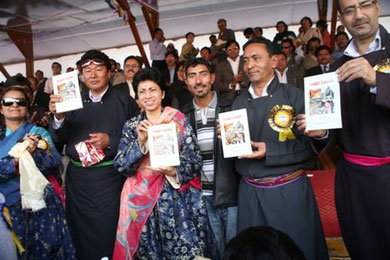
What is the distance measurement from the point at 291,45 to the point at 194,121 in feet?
16.5

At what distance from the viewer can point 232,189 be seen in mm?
2764

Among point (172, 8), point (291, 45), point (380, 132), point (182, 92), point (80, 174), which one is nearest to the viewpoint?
point (380, 132)

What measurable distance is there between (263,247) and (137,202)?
151cm

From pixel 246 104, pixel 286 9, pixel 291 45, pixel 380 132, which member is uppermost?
pixel 286 9

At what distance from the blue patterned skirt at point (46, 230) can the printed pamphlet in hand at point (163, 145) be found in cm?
111

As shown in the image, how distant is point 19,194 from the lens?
9.30ft

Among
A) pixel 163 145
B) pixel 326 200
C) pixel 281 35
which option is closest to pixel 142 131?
pixel 163 145

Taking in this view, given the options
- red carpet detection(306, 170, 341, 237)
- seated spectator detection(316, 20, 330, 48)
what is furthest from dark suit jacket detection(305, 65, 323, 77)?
red carpet detection(306, 170, 341, 237)

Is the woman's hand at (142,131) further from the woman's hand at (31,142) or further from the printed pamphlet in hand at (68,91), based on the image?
the woman's hand at (31,142)

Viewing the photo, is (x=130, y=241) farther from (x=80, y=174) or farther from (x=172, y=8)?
(x=172, y=8)

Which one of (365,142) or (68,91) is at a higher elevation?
(68,91)

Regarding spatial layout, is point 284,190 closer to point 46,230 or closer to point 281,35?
point 46,230

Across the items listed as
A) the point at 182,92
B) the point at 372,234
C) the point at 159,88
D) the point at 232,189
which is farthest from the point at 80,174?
the point at 182,92

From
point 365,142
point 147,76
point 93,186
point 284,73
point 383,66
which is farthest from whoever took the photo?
point 284,73
